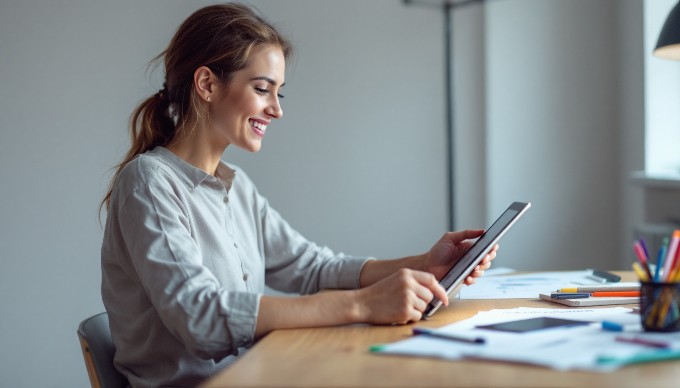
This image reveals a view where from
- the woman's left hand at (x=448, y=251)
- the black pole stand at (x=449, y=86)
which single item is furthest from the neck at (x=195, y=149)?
the black pole stand at (x=449, y=86)

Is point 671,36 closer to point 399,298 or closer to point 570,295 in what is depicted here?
point 570,295

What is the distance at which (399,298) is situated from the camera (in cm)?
125

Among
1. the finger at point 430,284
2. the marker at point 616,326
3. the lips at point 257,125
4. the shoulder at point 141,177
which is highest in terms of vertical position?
the lips at point 257,125

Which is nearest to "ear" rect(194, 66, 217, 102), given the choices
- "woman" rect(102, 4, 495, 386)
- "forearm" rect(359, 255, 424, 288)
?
"woman" rect(102, 4, 495, 386)

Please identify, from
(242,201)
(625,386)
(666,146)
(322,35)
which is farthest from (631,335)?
(322,35)

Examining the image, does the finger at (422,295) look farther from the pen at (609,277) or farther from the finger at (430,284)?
the pen at (609,277)

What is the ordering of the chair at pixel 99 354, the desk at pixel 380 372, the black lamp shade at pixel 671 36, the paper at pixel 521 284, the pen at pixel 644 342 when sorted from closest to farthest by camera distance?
1. the desk at pixel 380 372
2. the pen at pixel 644 342
3. the chair at pixel 99 354
4. the paper at pixel 521 284
5. the black lamp shade at pixel 671 36

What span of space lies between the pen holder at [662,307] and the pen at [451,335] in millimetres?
232

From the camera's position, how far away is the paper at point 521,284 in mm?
1546

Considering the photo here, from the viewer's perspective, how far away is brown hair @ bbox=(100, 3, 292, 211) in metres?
1.65

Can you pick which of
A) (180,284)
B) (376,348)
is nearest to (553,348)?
(376,348)

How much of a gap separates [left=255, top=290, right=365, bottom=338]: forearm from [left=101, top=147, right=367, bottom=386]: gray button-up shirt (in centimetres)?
2

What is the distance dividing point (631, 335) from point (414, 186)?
234 cm

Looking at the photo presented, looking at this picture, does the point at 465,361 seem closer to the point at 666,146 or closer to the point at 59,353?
the point at 666,146
